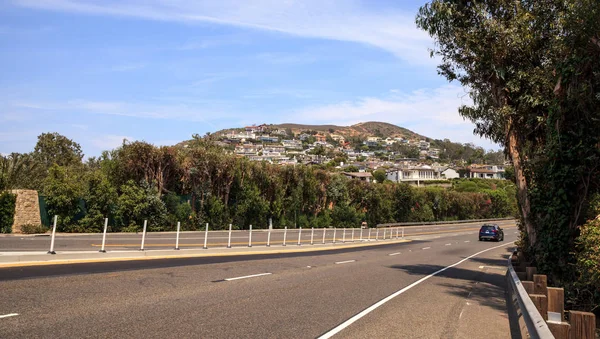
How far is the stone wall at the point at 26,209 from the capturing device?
31.3m

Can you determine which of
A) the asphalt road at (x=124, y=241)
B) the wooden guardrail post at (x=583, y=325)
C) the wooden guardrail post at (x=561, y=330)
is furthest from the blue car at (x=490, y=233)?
the wooden guardrail post at (x=583, y=325)

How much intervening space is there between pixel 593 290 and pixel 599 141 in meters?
3.56

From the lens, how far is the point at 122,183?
4078 cm

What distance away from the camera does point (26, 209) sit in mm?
31703

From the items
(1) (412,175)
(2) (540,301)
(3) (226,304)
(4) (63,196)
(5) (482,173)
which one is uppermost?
(5) (482,173)

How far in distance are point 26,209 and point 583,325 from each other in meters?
33.5

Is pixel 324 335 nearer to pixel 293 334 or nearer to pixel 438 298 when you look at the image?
pixel 293 334

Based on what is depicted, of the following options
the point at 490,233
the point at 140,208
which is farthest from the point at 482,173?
the point at 140,208

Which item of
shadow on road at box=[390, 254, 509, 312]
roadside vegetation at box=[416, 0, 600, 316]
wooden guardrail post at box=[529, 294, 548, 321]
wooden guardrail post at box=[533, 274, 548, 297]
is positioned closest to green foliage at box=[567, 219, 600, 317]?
roadside vegetation at box=[416, 0, 600, 316]

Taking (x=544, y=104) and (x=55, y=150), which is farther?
(x=55, y=150)

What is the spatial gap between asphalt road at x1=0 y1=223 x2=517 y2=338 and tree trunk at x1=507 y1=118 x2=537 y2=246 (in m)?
2.20

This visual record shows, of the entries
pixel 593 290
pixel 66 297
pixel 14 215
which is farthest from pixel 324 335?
pixel 14 215

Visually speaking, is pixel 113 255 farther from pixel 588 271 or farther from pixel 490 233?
pixel 490 233

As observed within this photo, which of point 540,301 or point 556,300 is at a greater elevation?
point 556,300
